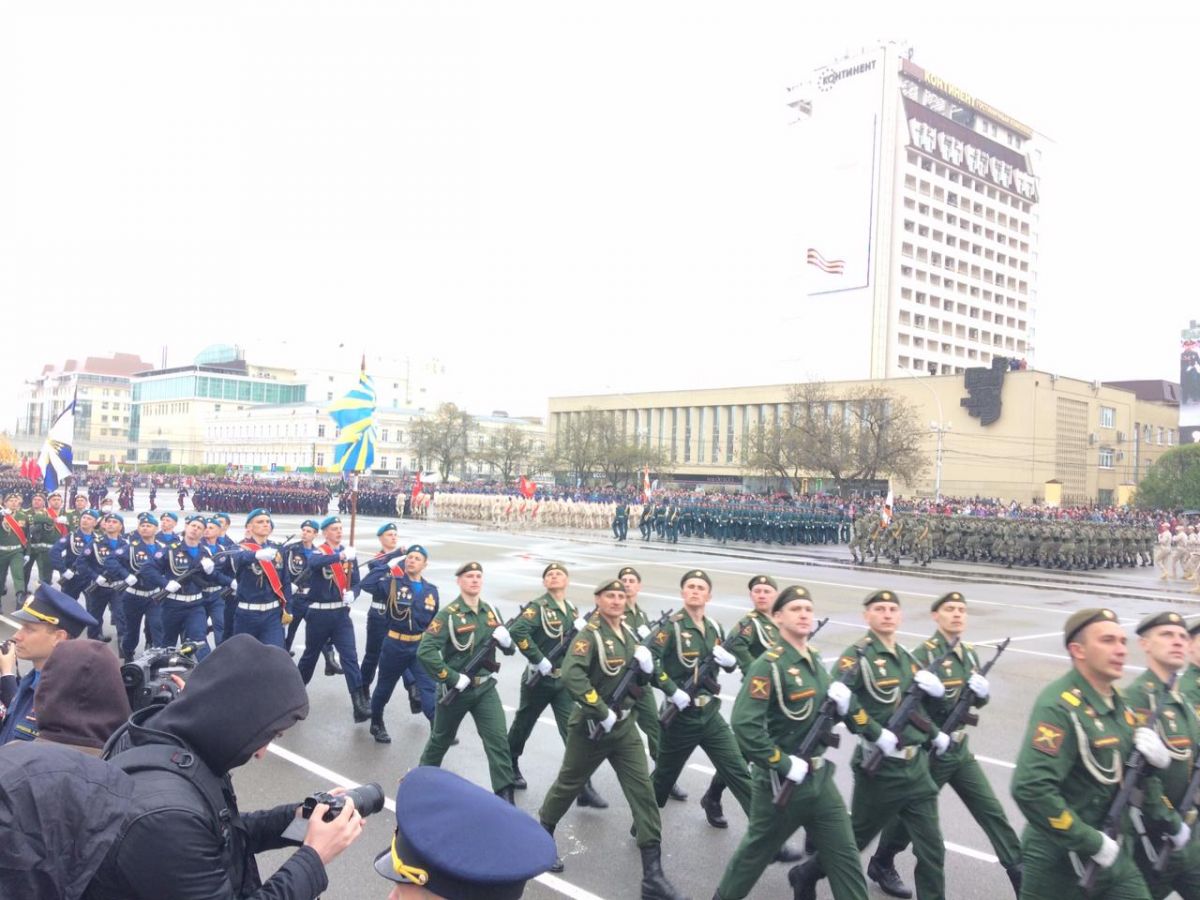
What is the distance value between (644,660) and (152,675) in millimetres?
2783

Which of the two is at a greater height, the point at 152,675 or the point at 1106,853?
the point at 152,675

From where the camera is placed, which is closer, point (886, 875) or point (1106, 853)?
point (1106, 853)

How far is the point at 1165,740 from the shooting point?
4105mm

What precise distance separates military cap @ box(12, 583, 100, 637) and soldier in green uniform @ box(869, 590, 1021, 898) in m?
4.54

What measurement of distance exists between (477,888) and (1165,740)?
3.63m

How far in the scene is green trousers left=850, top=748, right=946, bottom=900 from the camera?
184 inches

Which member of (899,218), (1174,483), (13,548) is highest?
(899,218)

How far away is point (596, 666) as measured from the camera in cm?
574

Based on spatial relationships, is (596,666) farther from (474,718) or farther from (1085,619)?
(1085,619)

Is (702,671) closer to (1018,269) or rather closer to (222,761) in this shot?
(222,761)

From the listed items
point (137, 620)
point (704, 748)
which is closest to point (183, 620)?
point (137, 620)

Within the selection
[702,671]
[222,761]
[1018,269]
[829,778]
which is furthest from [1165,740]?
[1018,269]

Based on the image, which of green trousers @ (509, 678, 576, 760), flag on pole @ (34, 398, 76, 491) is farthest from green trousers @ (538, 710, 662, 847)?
flag on pole @ (34, 398, 76, 491)

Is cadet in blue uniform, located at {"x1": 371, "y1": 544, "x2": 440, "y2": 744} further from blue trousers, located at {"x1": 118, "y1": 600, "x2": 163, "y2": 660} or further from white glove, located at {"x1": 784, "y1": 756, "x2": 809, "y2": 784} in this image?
white glove, located at {"x1": 784, "y1": 756, "x2": 809, "y2": 784}
